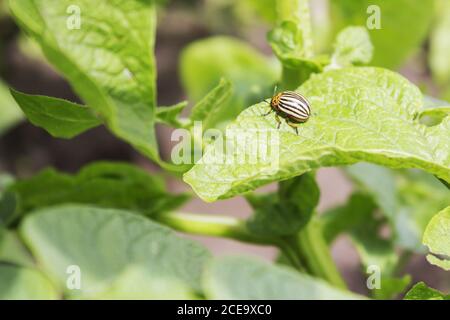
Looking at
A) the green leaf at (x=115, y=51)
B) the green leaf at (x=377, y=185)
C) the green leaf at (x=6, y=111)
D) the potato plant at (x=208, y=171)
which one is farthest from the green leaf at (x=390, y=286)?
the green leaf at (x=6, y=111)

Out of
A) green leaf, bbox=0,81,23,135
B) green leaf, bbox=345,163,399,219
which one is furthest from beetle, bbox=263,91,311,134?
green leaf, bbox=0,81,23,135

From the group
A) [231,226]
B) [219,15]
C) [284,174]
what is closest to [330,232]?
[231,226]

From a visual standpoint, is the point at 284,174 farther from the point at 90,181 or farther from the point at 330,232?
the point at 330,232

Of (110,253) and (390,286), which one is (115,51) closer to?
(110,253)

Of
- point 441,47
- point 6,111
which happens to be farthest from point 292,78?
point 441,47

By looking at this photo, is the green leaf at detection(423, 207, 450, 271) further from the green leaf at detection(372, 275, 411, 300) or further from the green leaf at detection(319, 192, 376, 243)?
the green leaf at detection(319, 192, 376, 243)
